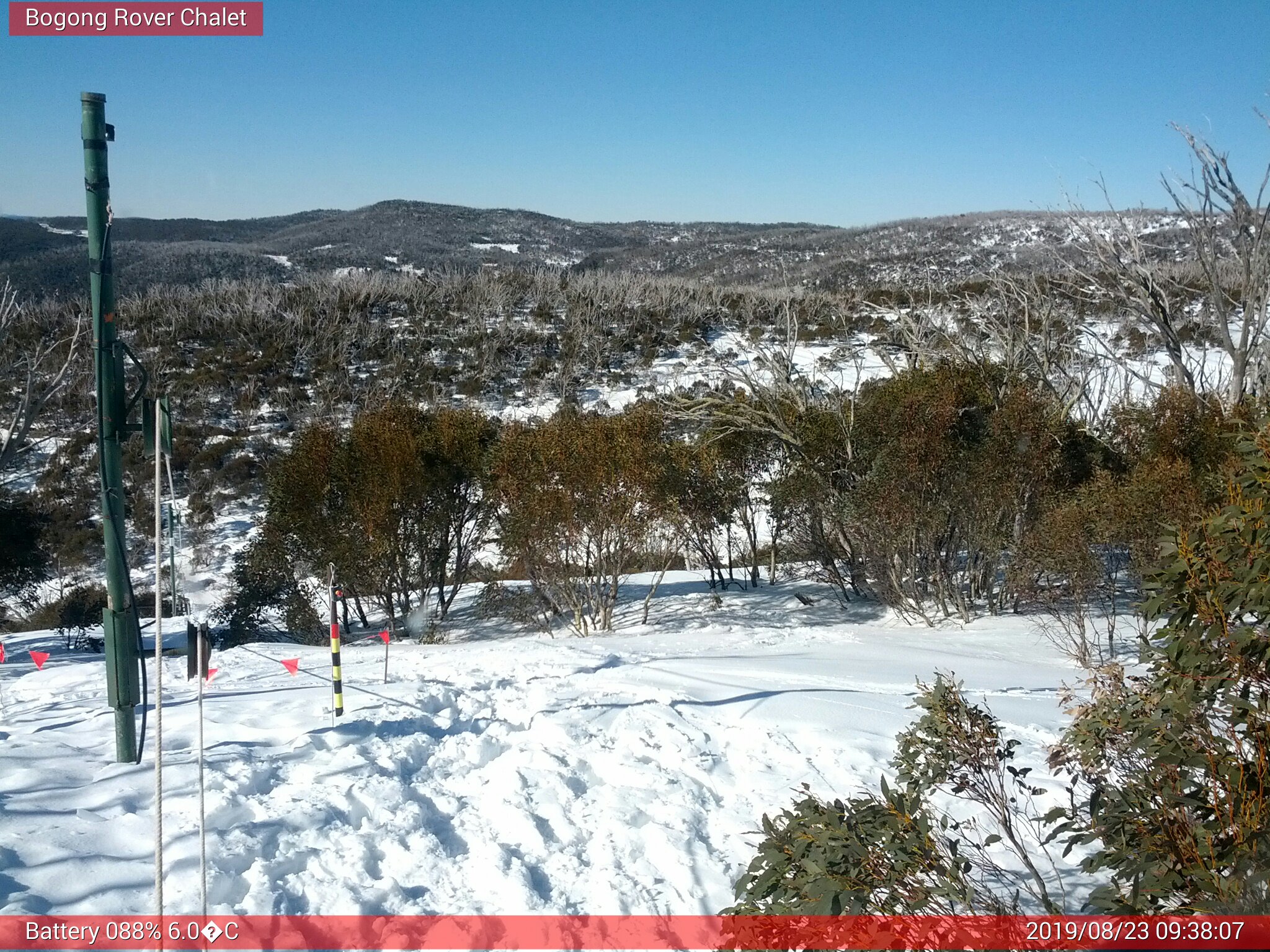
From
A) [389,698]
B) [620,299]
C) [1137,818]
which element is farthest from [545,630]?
[620,299]

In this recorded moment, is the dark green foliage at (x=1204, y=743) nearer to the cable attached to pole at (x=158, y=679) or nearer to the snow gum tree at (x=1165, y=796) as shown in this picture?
the snow gum tree at (x=1165, y=796)

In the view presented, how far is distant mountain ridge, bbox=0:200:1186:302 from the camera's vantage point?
60.6 m

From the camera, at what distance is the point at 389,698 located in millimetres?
6957

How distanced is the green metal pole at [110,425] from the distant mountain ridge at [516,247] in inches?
2044

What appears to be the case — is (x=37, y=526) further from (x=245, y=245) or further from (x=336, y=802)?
(x=245, y=245)

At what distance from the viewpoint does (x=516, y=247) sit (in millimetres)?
88438

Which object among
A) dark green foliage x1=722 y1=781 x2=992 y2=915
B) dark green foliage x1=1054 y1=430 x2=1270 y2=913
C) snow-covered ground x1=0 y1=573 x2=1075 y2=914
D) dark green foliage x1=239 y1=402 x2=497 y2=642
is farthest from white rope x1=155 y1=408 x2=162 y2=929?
dark green foliage x1=239 y1=402 x2=497 y2=642

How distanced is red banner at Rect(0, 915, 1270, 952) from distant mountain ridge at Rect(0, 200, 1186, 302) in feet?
172

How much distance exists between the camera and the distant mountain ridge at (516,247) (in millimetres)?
60594

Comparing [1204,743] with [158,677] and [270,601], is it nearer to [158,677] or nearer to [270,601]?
[158,677]

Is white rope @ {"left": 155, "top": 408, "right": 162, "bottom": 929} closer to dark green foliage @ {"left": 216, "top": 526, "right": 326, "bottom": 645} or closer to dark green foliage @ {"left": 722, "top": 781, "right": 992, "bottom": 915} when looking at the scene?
dark green foliage @ {"left": 722, "top": 781, "right": 992, "bottom": 915}

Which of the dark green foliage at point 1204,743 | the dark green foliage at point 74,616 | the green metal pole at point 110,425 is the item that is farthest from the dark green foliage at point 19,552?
the dark green foliage at point 1204,743

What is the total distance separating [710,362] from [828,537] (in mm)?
23497

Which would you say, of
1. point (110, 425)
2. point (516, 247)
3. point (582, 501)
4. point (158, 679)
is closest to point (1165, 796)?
point (158, 679)
